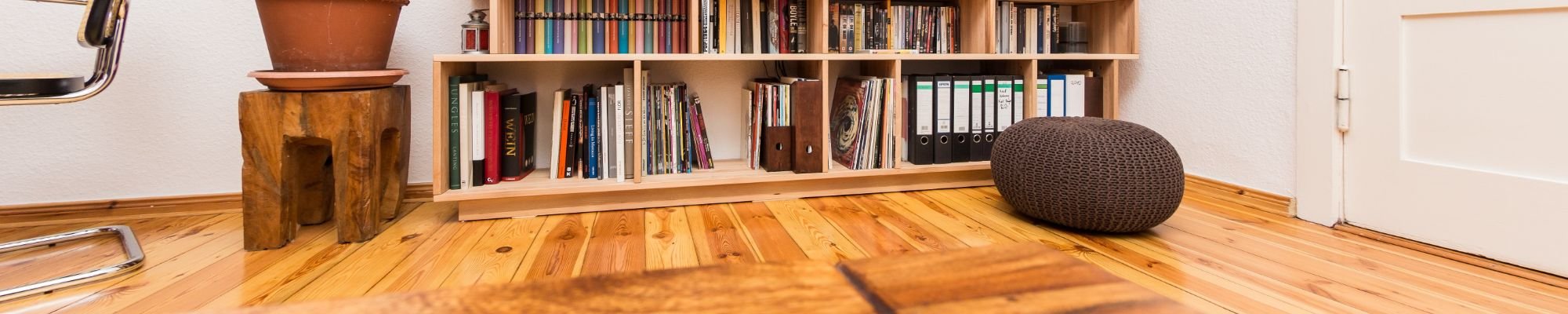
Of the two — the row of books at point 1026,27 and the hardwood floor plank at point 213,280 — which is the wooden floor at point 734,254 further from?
the row of books at point 1026,27

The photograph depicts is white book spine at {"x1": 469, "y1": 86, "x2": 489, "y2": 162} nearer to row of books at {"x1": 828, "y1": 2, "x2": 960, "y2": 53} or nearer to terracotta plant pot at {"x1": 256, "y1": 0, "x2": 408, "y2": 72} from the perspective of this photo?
terracotta plant pot at {"x1": 256, "y1": 0, "x2": 408, "y2": 72}

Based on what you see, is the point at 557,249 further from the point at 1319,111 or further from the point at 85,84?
the point at 1319,111

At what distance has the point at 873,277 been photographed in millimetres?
359

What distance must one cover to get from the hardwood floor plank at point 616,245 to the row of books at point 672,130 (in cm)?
15

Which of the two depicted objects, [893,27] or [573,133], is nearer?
[573,133]

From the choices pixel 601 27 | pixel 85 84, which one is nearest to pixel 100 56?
pixel 85 84

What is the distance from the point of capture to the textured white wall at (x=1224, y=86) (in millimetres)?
1679

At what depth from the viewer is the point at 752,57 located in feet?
5.84

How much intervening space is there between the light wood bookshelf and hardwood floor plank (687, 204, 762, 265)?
0.08m

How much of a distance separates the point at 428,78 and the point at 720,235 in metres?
0.94

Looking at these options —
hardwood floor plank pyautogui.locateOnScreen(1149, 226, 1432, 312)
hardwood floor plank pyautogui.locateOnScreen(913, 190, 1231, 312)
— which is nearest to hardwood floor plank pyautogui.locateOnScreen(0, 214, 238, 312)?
hardwood floor plank pyautogui.locateOnScreen(913, 190, 1231, 312)

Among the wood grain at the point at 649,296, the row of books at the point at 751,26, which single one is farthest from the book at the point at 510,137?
the wood grain at the point at 649,296

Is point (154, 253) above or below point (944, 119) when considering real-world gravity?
below

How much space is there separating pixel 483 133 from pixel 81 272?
72 cm
